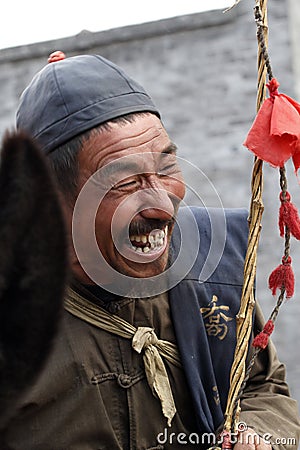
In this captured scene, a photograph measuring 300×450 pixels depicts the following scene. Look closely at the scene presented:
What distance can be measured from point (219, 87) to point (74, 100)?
3.14m

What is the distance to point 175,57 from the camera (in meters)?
5.14

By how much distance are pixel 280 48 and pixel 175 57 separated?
0.72 m

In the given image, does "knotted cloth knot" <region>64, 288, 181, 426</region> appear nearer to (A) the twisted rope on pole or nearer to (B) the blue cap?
(A) the twisted rope on pole

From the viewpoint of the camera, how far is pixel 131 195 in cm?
194

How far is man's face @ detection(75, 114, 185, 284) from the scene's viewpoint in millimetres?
1917

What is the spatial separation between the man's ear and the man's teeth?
33.3 inches

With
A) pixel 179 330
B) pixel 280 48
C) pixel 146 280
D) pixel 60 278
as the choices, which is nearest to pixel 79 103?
pixel 146 280

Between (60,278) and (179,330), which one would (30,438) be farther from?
(60,278)

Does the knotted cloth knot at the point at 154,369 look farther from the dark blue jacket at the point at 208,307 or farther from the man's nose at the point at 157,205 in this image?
the man's nose at the point at 157,205

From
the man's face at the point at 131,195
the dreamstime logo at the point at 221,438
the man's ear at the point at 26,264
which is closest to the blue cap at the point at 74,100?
the man's face at the point at 131,195

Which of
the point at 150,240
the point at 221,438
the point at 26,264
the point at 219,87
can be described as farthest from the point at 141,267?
the point at 219,87

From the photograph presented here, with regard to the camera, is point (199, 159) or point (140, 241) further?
point (199, 159)

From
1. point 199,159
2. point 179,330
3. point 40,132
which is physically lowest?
point 179,330

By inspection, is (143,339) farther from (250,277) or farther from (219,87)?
(219,87)
